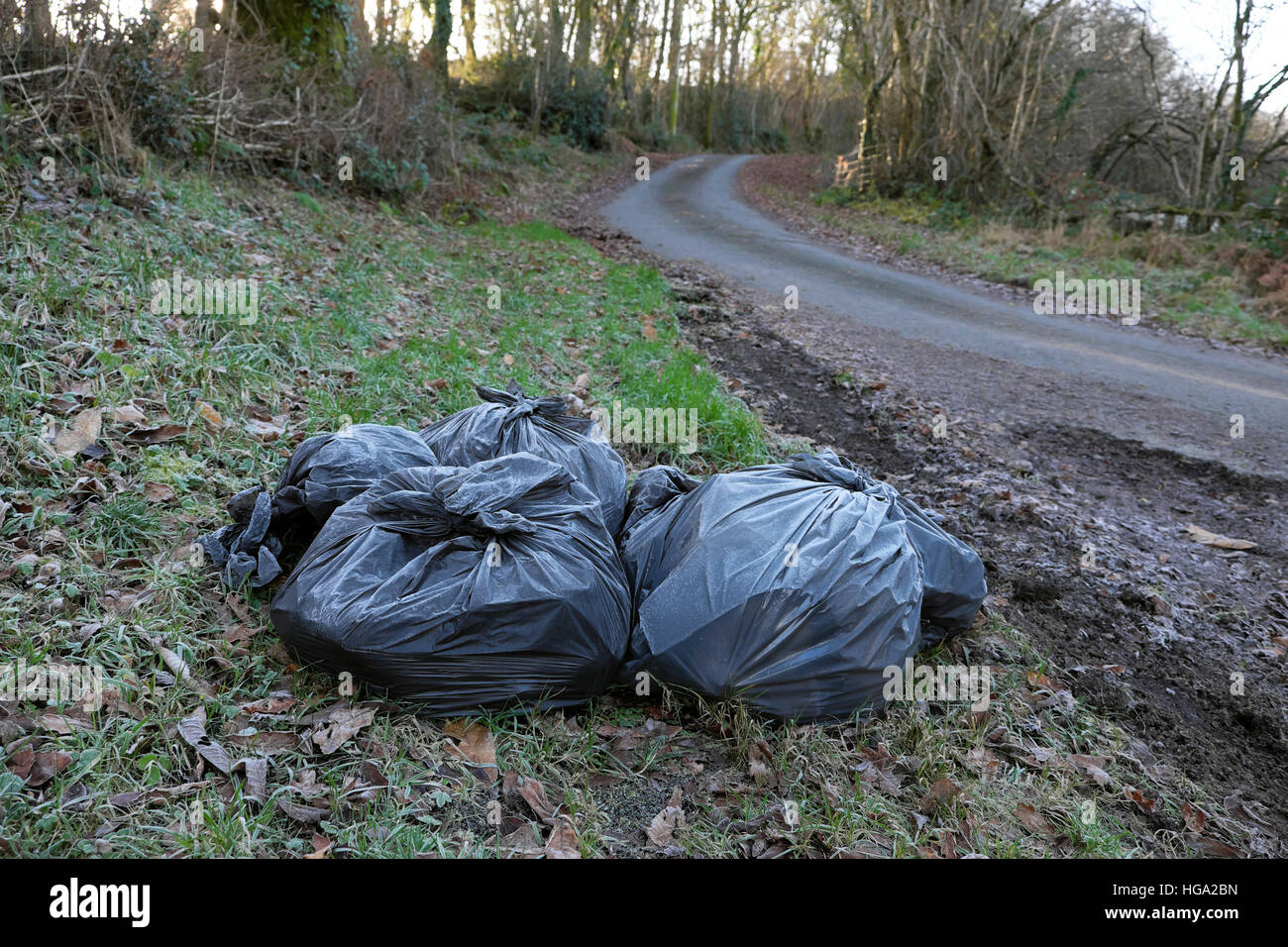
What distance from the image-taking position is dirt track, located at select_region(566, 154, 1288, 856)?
8.77 feet

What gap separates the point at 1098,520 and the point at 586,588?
294 centimetres

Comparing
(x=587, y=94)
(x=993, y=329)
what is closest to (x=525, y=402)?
(x=993, y=329)

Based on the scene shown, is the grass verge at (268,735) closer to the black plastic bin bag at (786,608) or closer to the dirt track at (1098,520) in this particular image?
the black plastic bin bag at (786,608)

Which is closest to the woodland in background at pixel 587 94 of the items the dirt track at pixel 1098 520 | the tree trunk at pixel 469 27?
the tree trunk at pixel 469 27

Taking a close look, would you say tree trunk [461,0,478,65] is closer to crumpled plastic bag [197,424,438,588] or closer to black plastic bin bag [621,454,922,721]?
crumpled plastic bag [197,424,438,588]

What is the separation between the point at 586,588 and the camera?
7.63 ft

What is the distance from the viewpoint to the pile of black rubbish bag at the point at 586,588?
2.23m

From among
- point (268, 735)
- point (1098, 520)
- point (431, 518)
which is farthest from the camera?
point (1098, 520)

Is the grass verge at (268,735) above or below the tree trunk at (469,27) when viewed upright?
below

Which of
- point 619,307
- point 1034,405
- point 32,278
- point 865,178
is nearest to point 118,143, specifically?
point 32,278

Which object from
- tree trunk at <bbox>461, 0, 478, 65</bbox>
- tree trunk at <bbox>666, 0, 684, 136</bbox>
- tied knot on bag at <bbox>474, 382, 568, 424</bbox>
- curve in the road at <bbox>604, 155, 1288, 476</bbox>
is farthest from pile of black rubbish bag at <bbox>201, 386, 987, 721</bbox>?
tree trunk at <bbox>666, 0, 684, 136</bbox>

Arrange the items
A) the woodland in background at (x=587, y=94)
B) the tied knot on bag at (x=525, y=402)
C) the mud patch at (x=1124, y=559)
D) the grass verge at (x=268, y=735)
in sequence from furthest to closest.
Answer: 1. the woodland in background at (x=587, y=94)
2. the tied knot on bag at (x=525, y=402)
3. the mud patch at (x=1124, y=559)
4. the grass verge at (x=268, y=735)

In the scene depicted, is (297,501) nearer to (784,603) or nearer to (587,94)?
(784,603)
